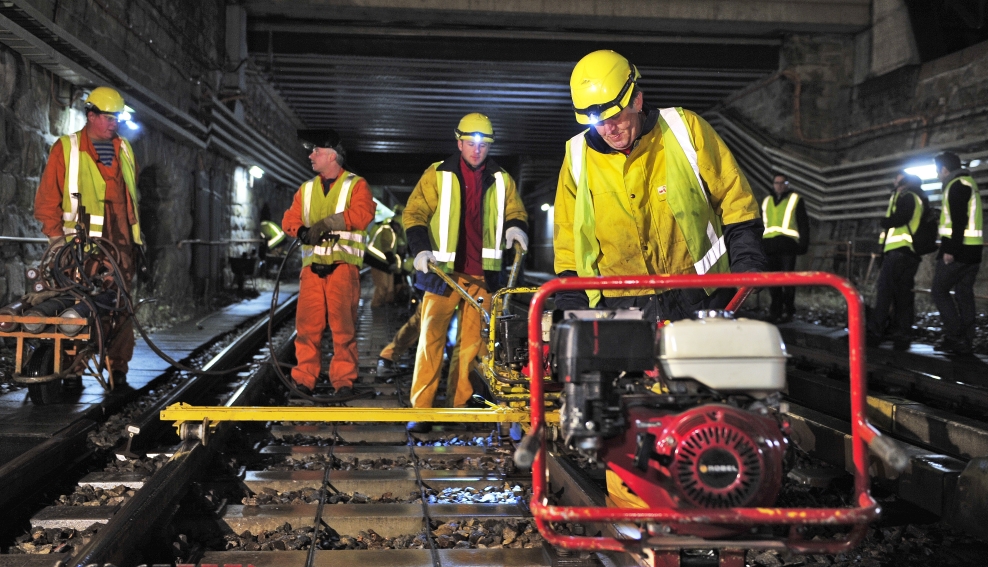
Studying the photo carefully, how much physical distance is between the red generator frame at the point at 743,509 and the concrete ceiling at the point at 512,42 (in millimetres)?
12433

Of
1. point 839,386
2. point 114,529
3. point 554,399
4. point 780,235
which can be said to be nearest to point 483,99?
point 780,235

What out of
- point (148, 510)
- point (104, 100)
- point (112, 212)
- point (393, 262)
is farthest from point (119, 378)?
point (393, 262)

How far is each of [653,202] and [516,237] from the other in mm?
2226

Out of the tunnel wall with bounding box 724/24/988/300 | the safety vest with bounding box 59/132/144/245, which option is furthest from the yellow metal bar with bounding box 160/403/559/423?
the tunnel wall with bounding box 724/24/988/300

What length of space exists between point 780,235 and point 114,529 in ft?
29.4

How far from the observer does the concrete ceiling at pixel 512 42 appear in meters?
13.9

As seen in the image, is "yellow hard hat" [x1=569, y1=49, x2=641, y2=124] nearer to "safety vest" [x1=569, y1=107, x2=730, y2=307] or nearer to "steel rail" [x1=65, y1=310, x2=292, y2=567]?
"safety vest" [x1=569, y1=107, x2=730, y2=307]

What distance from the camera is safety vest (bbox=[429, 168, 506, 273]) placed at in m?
5.08

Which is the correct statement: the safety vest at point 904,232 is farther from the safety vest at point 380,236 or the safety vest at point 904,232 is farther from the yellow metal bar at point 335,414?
the safety vest at point 380,236

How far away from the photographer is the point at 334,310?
588cm

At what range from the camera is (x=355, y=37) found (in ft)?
48.9

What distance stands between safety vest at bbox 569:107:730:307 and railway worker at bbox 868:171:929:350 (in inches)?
231

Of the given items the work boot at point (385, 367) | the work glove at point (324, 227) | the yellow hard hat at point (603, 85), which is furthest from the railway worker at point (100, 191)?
the yellow hard hat at point (603, 85)

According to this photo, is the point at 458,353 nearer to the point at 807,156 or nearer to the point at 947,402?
the point at 947,402
